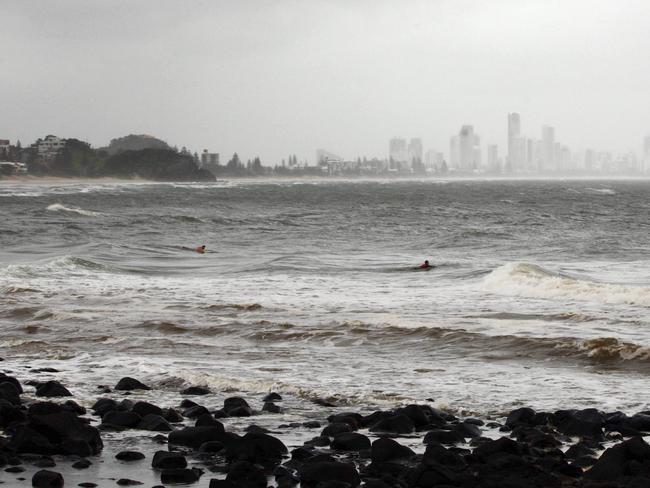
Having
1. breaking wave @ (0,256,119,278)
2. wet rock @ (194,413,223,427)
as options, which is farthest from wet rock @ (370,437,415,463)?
breaking wave @ (0,256,119,278)

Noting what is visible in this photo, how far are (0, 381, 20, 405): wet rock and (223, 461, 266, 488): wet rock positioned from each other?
3.70 m

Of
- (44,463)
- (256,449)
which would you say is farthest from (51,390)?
(256,449)

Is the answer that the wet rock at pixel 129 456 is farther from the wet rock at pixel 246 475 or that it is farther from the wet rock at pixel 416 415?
the wet rock at pixel 416 415

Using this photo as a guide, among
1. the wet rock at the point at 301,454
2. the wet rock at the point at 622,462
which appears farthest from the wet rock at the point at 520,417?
the wet rock at the point at 301,454

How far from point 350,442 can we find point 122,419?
268 cm

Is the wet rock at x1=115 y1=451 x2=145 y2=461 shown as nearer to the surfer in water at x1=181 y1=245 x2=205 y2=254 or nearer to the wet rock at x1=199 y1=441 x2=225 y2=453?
the wet rock at x1=199 y1=441 x2=225 y2=453

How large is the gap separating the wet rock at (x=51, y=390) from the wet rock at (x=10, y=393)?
315 mm

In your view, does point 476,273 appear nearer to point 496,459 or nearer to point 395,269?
point 395,269

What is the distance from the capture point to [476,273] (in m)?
27.4

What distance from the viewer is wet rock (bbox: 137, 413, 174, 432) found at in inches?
370

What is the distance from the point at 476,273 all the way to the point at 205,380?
16.6m

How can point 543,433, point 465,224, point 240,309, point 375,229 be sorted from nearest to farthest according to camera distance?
point 543,433, point 240,309, point 375,229, point 465,224

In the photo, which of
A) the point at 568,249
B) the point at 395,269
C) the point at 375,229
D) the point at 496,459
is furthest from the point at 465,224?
the point at 496,459

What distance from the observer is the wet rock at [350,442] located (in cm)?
856
